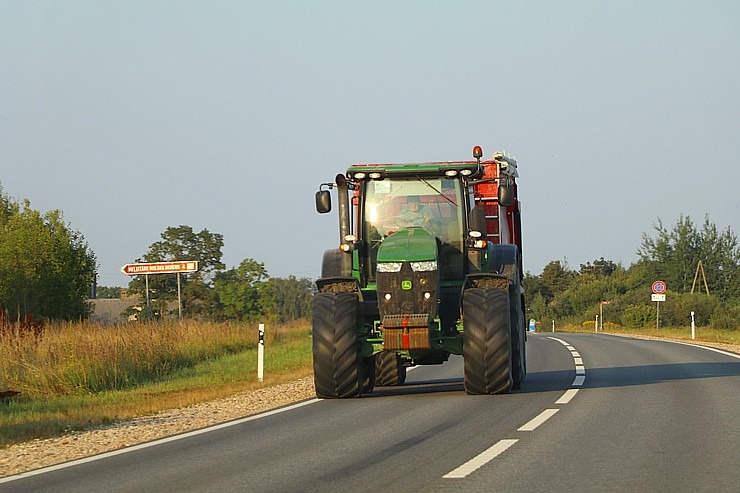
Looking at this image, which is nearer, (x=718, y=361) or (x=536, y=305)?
(x=718, y=361)

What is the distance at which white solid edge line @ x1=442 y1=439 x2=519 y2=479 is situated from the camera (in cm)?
860

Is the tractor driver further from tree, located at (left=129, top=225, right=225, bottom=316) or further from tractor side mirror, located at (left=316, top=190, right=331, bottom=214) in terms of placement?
tree, located at (left=129, top=225, right=225, bottom=316)

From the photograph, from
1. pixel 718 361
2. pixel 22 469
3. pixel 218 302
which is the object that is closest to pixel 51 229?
pixel 218 302

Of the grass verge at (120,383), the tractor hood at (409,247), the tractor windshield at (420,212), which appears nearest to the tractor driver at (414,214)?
the tractor windshield at (420,212)

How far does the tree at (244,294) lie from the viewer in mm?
51938

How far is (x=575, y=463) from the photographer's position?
29.7ft

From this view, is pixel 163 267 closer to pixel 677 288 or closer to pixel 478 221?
pixel 478 221

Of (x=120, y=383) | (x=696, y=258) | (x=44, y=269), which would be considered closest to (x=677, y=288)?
→ (x=696, y=258)

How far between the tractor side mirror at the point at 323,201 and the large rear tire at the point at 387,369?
3601 millimetres

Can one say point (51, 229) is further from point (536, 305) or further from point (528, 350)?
point (536, 305)

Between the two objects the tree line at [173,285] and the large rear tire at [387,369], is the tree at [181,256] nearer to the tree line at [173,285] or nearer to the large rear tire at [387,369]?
the tree line at [173,285]

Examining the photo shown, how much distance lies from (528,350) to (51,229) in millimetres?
30357

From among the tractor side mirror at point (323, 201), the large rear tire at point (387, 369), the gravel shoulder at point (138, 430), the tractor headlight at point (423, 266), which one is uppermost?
the tractor side mirror at point (323, 201)

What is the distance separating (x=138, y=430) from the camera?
44.2ft
